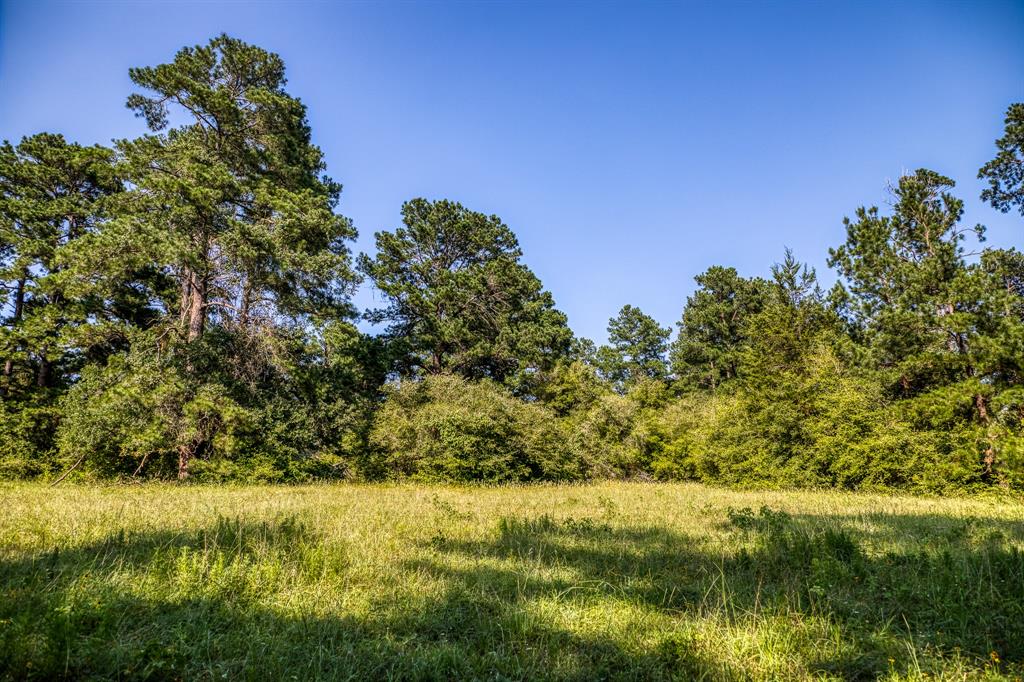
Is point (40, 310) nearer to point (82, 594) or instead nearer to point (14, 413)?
point (14, 413)

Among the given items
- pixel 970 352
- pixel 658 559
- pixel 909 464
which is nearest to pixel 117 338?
pixel 658 559

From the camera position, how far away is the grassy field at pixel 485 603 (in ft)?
9.70

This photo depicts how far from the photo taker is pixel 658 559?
226 inches

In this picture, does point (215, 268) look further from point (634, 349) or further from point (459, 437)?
point (634, 349)

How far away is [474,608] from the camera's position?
3977mm

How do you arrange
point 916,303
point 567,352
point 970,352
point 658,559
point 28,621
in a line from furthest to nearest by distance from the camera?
point 567,352 < point 916,303 < point 970,352 < point 658,559 < point 28,621

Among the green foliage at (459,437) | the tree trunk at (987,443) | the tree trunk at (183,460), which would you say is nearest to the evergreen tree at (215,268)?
the tree trunk at (183,460)

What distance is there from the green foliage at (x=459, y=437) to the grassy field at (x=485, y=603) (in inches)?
617

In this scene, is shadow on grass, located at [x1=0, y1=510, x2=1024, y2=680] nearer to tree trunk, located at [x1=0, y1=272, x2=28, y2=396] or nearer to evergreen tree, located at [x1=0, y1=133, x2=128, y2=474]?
evergreen tree, located at [x1=0, y1=133, x2=128, y2=474]

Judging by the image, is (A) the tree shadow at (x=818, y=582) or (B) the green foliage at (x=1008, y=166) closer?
(A) the tree shadow at (x=818, y=582)

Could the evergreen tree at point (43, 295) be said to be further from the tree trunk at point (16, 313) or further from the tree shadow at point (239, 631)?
the tree shadow at point (239, 631)

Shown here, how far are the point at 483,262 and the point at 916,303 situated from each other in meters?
25.8

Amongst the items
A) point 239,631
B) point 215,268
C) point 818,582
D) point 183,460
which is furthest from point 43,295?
point 818,582

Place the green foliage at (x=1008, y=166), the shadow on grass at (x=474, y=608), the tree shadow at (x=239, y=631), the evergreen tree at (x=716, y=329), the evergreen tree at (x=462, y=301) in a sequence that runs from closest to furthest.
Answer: the tree shadow at (x=239, y=631)
the shadow on grass at (x=474, y=608)
the green foliage at (x=1008, y=166)
the evergreen tree at (x=462, y=301)
the evergreen tree at (x=716, y=329)
